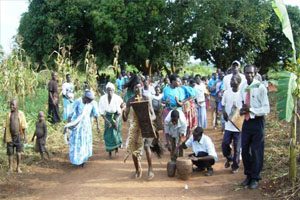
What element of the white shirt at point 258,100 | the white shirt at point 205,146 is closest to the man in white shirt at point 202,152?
the white shirt at point 205,146

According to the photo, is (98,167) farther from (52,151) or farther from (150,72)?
(150,72)

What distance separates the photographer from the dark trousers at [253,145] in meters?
7.09

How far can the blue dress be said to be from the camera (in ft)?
31.0

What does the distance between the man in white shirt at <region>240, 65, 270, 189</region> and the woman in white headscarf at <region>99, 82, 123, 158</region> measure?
3.67m

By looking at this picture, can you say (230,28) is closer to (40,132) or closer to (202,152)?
(40,132)

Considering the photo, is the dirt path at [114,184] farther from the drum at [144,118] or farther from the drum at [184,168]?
the drum at [144,118]

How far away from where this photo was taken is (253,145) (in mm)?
7152

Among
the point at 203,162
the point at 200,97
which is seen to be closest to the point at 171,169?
the point at 203,162

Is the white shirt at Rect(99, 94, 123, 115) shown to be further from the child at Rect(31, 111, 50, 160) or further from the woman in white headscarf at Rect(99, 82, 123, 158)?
the child at Rect(31, 111, 50, 160)

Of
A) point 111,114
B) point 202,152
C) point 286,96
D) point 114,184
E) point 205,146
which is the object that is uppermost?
point 286,96

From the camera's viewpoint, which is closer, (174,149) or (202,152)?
(202,152)

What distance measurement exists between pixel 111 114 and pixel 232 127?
306 centimetres

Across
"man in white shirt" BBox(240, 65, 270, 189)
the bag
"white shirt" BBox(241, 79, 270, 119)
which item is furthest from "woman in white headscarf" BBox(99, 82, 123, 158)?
"white shirt" BBox(241, 79, 270, 119)

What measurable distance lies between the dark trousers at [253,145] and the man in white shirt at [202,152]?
1105 mm
